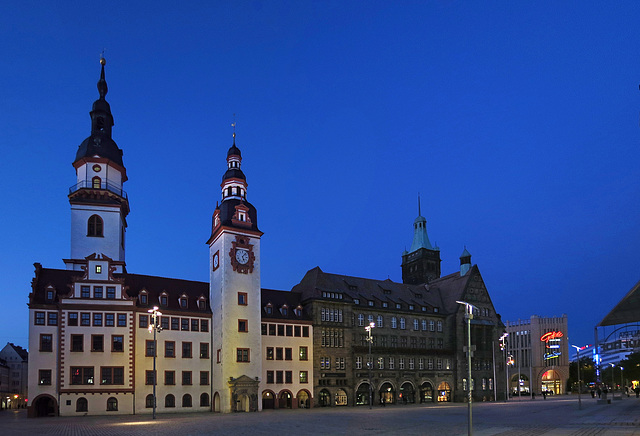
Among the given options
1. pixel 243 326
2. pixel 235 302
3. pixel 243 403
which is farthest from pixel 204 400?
pixel 235 302

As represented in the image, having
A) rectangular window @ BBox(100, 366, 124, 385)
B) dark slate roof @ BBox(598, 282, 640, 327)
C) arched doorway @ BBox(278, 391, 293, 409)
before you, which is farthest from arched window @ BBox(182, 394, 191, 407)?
dark slate roof @ BBox(598, 282, 640, 327)

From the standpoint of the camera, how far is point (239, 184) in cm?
8462

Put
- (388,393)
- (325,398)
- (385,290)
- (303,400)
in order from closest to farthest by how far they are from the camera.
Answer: (303,400) < (325,398) < (388,393) < (385,290)

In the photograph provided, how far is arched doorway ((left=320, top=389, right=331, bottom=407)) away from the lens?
88.3 m

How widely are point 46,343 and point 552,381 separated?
438 feet

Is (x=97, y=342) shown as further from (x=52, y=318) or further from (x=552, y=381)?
(x=552, y=381)

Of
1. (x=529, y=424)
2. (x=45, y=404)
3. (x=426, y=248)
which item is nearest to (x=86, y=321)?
(x=45, y=404)

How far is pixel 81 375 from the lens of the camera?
227 feet

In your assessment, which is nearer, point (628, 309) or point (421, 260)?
point (628, 309)

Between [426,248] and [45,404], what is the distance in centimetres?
9815

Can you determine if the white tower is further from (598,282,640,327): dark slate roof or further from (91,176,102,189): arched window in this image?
(598,282,640,327): dark slate roof

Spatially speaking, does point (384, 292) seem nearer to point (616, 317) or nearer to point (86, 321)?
point (86, 321)

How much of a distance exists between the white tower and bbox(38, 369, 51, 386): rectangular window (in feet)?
53.2

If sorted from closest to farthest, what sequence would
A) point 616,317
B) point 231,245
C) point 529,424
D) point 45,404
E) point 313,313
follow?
1. point 616,317
2. point 529,424
3. point 45,404
4. point 231,245
5. point 313,313
